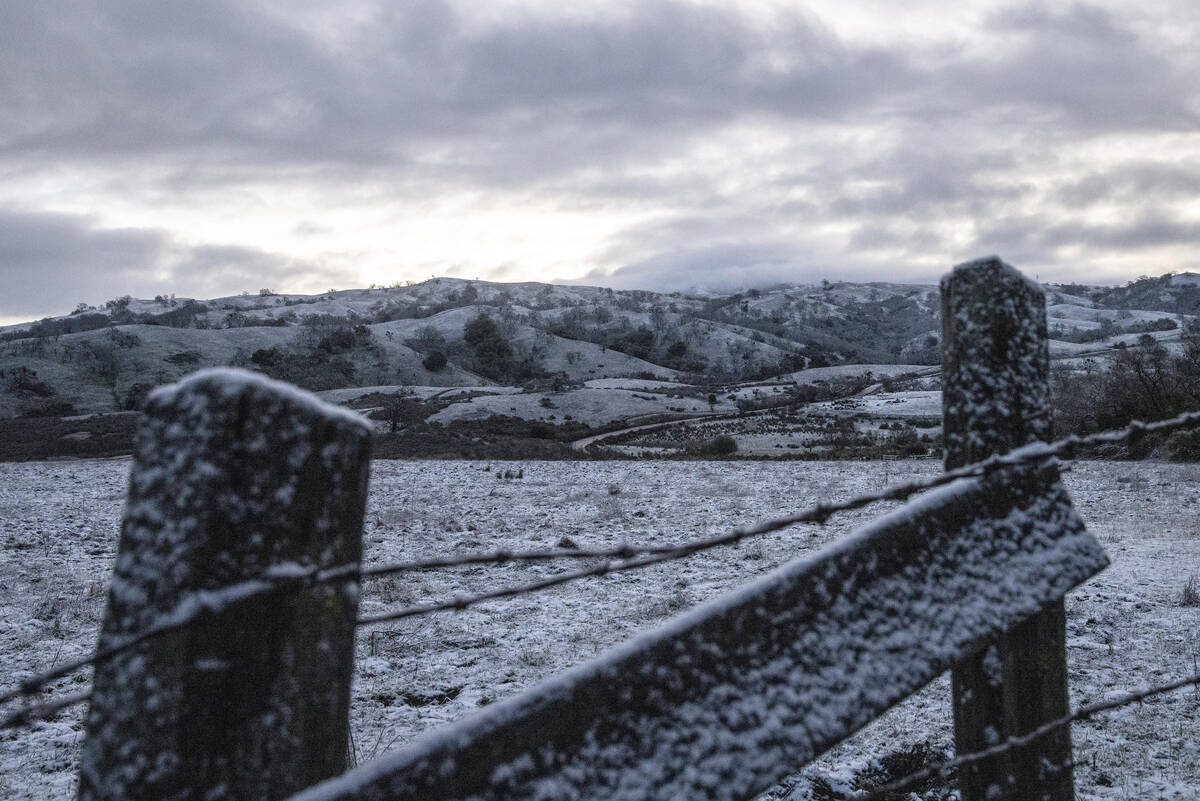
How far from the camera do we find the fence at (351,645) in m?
0.98

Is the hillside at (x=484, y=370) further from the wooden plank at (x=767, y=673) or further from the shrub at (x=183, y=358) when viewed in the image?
the wooden plank at (x=767, y=673)

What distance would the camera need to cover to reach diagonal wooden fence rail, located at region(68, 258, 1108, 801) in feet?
3.23

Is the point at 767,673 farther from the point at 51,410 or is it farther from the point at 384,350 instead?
the point at 384,350

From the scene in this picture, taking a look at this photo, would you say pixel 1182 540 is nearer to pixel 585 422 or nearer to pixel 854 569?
pixel 854 569

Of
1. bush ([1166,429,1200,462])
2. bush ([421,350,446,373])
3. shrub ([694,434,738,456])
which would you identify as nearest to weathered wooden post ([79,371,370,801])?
bush ([1166,429,1200,462])

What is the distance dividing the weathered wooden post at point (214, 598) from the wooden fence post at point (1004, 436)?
1.37 metres

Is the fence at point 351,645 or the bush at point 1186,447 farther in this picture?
the bush at point 1186,447

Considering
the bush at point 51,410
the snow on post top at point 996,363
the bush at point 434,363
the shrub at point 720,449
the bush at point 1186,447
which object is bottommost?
the shrub at point 720,449

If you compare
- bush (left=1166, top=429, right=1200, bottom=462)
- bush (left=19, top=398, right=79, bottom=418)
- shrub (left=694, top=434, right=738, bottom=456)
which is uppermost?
bush (left=19, top=398, right=79, bottom=418)

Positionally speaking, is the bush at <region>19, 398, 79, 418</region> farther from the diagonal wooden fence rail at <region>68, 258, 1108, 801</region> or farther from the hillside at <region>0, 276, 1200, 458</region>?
the diagonal wooden fence rail at <region>68, 258, 1108, 801</region>

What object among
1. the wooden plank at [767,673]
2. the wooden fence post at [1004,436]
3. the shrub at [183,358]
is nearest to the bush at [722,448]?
the wooden fence post at [1004,436]

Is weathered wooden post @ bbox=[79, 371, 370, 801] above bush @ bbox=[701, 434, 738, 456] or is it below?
above

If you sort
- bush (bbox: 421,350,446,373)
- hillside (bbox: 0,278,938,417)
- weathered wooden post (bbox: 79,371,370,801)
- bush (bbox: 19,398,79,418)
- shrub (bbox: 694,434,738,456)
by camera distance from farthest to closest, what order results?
bush (bbox: 421,350,446,373) < hillside (bbox: 0,278,938,417) < bush (bbox: 19,398,79,418) < shrub (bbox: 694,434,738,456) < weathered wooden post (bbox: 79,371,370,801)

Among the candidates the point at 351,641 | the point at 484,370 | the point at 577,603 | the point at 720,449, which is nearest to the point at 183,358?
the point at 484,370
